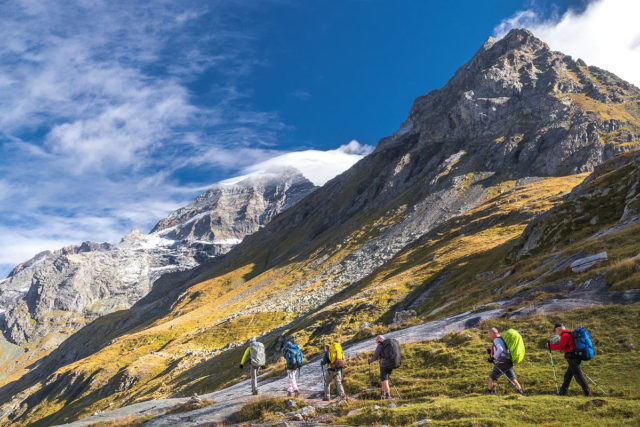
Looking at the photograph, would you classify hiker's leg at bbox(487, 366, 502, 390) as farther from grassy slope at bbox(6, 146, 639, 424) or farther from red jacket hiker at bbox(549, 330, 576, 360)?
grassy slope at bbox(6, 146, 639, 424)

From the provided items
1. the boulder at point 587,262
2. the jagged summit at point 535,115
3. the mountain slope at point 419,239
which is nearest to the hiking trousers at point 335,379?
the mountain slope at point 419,239

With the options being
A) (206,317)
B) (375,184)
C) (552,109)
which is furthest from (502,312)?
(375,184)

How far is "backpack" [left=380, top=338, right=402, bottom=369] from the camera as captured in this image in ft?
52.0

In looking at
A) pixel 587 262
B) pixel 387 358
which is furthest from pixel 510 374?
pixel 587 262

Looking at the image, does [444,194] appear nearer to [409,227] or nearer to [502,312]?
[409,227]

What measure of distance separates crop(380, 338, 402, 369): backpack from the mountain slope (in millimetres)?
15936

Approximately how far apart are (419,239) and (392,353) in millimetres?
83948

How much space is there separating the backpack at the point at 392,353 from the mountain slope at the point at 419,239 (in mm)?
15936

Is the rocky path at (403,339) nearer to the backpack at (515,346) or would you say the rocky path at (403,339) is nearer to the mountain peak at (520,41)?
the backpack at (515,346)

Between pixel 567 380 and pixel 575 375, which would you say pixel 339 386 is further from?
pixel 575 375

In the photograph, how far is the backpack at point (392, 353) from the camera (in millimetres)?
15836

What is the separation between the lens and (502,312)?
2334cm

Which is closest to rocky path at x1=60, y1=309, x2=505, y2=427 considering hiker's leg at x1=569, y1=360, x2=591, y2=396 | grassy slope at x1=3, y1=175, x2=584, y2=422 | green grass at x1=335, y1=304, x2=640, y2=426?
green grass at x1=335, y1=304, x2=640, y2=426

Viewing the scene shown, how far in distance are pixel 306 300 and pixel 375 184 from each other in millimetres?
107166
